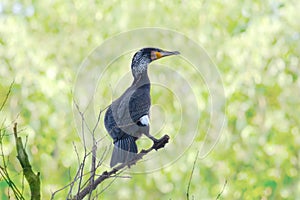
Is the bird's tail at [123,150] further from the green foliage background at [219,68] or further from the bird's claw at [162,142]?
the green foliage background at [219,68]

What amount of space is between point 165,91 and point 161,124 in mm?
670

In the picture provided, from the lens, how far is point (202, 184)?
3.61 meters

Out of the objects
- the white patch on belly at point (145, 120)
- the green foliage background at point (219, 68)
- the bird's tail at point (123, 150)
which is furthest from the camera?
the green foliage background at point (219, 68)

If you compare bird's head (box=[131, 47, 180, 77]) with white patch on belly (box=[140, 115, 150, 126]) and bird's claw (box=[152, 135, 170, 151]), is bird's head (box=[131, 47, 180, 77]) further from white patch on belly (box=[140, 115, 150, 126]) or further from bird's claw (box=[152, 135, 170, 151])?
bird's claw (box=[152, 135, 170, 151])

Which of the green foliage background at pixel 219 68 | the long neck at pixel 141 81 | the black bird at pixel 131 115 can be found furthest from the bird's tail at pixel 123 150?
the green foliage background at pixel 219 68

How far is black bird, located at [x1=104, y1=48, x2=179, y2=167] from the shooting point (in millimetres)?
1840

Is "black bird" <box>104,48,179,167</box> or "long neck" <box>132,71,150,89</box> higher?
"long neck" <box>132,71,150,89</box>

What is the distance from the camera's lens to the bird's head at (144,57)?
1988 millimetres

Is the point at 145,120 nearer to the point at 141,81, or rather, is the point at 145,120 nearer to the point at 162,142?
the point at 141,81

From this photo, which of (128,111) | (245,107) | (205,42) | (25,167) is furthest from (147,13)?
(25,167)

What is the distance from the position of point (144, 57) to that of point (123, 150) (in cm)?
31

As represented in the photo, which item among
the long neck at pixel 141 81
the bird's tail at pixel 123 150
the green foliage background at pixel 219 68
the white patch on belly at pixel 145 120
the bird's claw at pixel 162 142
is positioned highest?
the green foliage background at pixel 219 68

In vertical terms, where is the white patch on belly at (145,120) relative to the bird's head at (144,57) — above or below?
below

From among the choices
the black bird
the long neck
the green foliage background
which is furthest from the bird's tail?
the green foliage background
